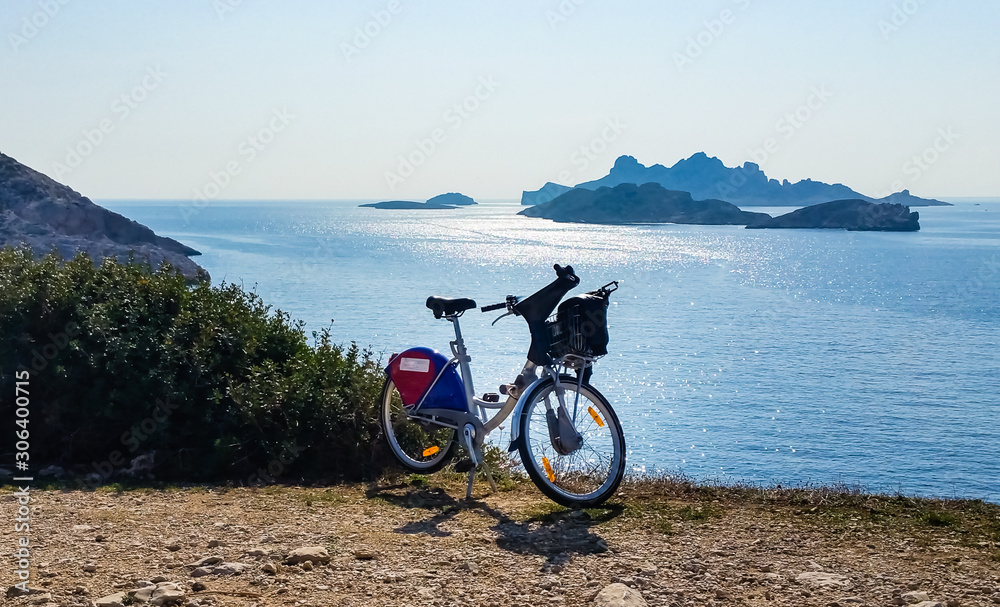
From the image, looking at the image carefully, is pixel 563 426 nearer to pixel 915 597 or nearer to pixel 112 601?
pixel 915 597

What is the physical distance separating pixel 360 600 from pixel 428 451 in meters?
2.97

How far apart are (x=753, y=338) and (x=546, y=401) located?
52933 mm

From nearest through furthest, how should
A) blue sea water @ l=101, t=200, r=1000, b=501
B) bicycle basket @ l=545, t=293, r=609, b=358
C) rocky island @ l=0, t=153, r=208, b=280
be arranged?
bicycle basket @ l=545, t=293, r=609, b=358 < blue sea water @ l=101, t=200, r=1000, b=501 < rocky island @ l=0, t=153, r=208, b=280

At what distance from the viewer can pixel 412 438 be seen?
→ 25.5 ft

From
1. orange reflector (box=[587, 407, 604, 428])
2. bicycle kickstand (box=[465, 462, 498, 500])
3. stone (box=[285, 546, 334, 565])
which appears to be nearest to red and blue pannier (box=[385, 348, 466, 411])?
bicycle kickstand (box=[465, 462, 498, 500])

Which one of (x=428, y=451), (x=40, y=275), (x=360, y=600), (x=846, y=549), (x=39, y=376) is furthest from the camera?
(x=40, y=275)

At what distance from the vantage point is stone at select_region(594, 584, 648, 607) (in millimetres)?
4211

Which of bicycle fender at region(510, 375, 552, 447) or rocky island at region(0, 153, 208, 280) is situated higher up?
rocky island at region(0, 153, 208, 280)

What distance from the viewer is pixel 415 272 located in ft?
295

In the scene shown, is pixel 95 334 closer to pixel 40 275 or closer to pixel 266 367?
pixel 40 275

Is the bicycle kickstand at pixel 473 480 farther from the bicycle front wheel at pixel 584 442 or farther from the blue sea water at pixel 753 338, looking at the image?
the blue sea water at pixel 753 338

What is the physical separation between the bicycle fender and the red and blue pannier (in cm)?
90

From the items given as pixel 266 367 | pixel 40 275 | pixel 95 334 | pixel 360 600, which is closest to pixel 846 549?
pixel 360 600

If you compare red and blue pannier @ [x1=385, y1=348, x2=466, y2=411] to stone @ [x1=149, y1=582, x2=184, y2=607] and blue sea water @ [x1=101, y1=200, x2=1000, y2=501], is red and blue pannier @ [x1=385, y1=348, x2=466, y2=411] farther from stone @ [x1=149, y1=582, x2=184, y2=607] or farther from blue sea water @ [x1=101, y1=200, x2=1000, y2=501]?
blue sea water @ [x1=101, y1=200, x2=1000, y2=501]
